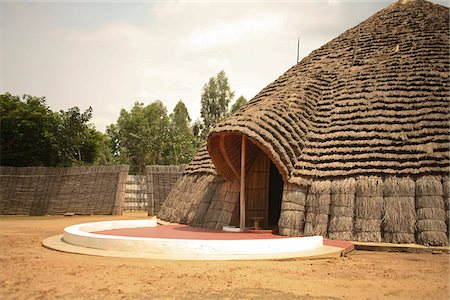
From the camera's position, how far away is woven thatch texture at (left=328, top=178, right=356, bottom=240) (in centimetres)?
910

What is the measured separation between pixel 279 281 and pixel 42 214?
16.5m

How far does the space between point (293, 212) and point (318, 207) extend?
55cm

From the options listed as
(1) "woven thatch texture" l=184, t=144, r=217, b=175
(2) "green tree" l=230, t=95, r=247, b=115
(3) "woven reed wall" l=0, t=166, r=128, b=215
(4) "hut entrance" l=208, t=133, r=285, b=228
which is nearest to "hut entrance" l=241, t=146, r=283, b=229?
(4) "hut entrance" l=208, t=133, r=285, b=228

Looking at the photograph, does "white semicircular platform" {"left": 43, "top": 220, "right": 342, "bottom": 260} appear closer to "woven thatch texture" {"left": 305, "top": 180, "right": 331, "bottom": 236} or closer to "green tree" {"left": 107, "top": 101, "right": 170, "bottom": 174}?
"woven thatch texture" {"left": 305, "top": 180, "right": 331, "bottom": 236}

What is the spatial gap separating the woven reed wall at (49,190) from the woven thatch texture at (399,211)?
1301cm

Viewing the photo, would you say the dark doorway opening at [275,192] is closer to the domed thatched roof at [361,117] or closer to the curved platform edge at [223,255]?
the domed thatched roof at [361,117]

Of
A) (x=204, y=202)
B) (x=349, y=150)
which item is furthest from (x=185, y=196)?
(x=349, y=150)

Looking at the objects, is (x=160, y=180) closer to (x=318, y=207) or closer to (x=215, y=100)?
(x=318, y=207)

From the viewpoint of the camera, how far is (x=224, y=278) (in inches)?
241

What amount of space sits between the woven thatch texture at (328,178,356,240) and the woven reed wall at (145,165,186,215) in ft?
36.2

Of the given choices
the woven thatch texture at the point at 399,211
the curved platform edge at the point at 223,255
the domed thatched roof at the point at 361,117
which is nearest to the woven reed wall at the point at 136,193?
the domed thatched roof at the point at 361,117

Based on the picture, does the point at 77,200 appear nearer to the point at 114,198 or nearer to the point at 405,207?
the point at 114,198

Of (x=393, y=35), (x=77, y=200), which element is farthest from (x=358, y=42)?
(x=77, y=200)

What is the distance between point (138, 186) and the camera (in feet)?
71.9
